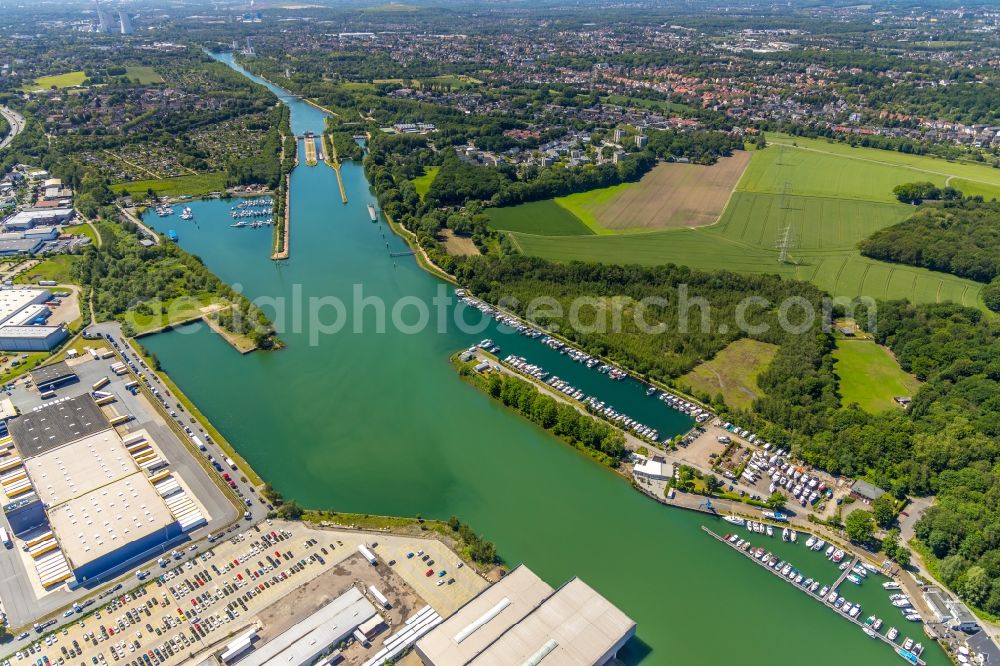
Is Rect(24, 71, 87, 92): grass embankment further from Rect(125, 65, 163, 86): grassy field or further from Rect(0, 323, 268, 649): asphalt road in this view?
Rect(0, 323, 268, 649): asphalt road

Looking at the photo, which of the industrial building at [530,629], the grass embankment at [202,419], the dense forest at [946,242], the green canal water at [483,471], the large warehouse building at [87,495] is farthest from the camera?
the dense forest at [946,242]

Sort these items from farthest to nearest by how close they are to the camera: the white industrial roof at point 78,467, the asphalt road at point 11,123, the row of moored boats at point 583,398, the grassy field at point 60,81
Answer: the grassy field at point 60,81, the asphalt road at point 11,123, the row of moored boats at point 583,398, the white industrial roof at point 78,467

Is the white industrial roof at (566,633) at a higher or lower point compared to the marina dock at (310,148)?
lower

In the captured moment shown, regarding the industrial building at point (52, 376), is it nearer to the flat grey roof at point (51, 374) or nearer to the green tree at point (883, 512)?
the flat grey roof at point (51, 374)

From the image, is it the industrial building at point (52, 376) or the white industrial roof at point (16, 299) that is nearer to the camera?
the industrial building at point (52, 376)

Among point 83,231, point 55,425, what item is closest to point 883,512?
point 55,425

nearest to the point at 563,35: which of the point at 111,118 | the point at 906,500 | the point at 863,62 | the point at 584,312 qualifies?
the point at 863,62

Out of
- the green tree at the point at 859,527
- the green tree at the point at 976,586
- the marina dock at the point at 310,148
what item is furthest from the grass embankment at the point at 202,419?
the marina dock at the point at 310,148
